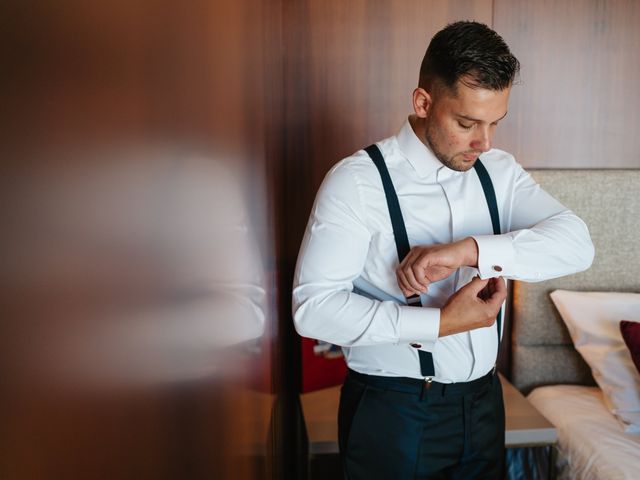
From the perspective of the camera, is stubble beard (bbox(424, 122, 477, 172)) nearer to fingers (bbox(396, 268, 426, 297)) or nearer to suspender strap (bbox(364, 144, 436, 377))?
suspender strap (bbox(364, 144, 436, 377))

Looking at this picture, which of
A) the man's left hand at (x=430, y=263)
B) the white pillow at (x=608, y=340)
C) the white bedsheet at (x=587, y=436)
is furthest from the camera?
the white pillow at (x=608, y=340)

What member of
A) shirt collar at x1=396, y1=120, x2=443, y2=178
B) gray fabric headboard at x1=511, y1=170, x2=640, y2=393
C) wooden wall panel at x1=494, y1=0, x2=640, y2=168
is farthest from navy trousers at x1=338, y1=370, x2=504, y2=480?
wooden wall panel at x1=494, y1=0, x2=640, y2=168

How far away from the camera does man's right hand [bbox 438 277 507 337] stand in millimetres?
1078

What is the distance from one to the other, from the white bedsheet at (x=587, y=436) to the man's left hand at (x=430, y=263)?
3.02ft

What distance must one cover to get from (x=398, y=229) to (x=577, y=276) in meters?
1.30

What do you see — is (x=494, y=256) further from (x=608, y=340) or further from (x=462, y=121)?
(x=608, y=340)

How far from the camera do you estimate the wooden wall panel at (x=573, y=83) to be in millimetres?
2129

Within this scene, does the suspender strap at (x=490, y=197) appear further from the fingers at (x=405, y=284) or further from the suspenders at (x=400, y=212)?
the fingers at (x=405, y=284)

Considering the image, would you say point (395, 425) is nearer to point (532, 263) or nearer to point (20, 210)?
point (532, 263)

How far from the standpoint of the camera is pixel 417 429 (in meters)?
1.23

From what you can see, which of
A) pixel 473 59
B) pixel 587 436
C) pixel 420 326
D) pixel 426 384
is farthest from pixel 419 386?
pixel 587 436

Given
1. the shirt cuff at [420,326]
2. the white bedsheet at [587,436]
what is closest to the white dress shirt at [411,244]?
the shirt cuff at [420,326]

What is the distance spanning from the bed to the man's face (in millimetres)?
1074

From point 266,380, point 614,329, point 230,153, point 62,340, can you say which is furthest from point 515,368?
point 62,340
